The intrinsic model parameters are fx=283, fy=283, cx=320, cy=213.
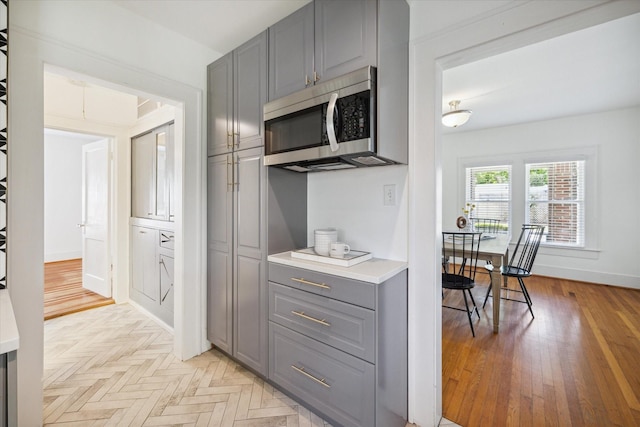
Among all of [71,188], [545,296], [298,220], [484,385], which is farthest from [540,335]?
[71,188]

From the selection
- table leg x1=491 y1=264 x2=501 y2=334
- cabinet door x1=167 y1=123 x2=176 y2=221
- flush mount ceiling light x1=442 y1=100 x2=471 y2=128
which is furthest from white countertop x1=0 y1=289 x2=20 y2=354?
flush mount ceiling light x1=442 y1=100 x2=471 y2=128

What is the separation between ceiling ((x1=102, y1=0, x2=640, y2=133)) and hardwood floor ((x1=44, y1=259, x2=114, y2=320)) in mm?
3159

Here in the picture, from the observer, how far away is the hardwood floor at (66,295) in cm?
321

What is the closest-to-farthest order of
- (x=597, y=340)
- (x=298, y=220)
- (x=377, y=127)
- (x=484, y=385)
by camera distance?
(x=377, y=127) < (x=484, y=385) < (x=298, y=220) < (x=597, y=340)

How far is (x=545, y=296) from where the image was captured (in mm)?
3857

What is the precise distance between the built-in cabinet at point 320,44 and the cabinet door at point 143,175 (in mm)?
1926

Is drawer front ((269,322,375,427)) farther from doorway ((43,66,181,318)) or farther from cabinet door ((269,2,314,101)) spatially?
doorway ((43,66,181,318))

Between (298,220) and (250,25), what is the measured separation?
1.47 m

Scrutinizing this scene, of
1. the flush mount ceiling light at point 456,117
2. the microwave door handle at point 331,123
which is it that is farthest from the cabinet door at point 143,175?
the flush mount ceiling light at point 456,117

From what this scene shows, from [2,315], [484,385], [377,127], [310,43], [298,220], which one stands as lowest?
[484,385]

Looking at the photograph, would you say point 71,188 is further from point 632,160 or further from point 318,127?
point 632,160

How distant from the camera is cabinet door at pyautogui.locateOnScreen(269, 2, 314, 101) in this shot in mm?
1669

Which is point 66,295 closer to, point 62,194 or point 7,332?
point 62,194

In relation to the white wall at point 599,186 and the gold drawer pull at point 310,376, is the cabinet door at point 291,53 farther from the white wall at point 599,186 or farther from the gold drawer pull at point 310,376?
the white wall at point 599,186
